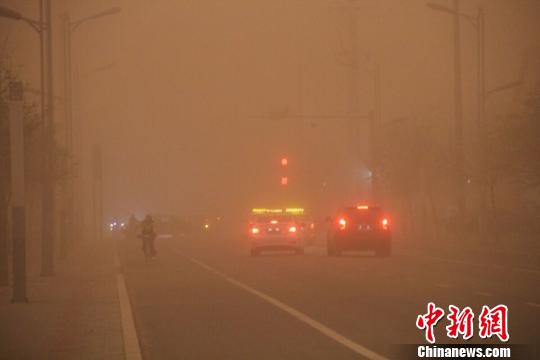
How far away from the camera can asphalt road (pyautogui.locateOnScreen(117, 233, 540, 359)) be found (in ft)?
48.8

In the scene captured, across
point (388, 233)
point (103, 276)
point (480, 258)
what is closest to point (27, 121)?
point (103, 276)

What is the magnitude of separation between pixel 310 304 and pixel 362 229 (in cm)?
1878

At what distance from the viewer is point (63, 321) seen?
1930 cm

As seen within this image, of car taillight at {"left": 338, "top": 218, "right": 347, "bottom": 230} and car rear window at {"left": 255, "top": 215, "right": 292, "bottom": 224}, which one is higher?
car rear window at {"left": 255, "top": 215, "right": 292, "bottom": 224}

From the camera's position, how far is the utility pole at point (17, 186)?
71.1ft

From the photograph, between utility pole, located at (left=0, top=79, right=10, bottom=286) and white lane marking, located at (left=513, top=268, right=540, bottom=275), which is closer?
utility pole, located at (left=0, top=79, right=10, bottom=286)

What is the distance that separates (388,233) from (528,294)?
18007mm

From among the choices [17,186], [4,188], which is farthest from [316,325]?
[4,188]

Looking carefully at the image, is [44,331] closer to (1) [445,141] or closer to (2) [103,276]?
(2) [103,276]

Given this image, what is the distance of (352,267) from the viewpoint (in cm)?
3338

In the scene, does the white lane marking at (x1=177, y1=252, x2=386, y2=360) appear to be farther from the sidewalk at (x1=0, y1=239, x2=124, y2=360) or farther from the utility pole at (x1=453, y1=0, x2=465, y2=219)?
the utility pole at (x1=453, y1=0, x2=465, y2=219)

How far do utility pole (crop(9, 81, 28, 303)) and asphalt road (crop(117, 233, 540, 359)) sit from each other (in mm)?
2572

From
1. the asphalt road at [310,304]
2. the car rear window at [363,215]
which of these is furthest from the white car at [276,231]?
the asphalt road at [310,304]

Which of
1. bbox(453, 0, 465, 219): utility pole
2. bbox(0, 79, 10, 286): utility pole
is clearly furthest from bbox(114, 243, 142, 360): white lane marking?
bbox(453, 0, 465, 219): utility pole
